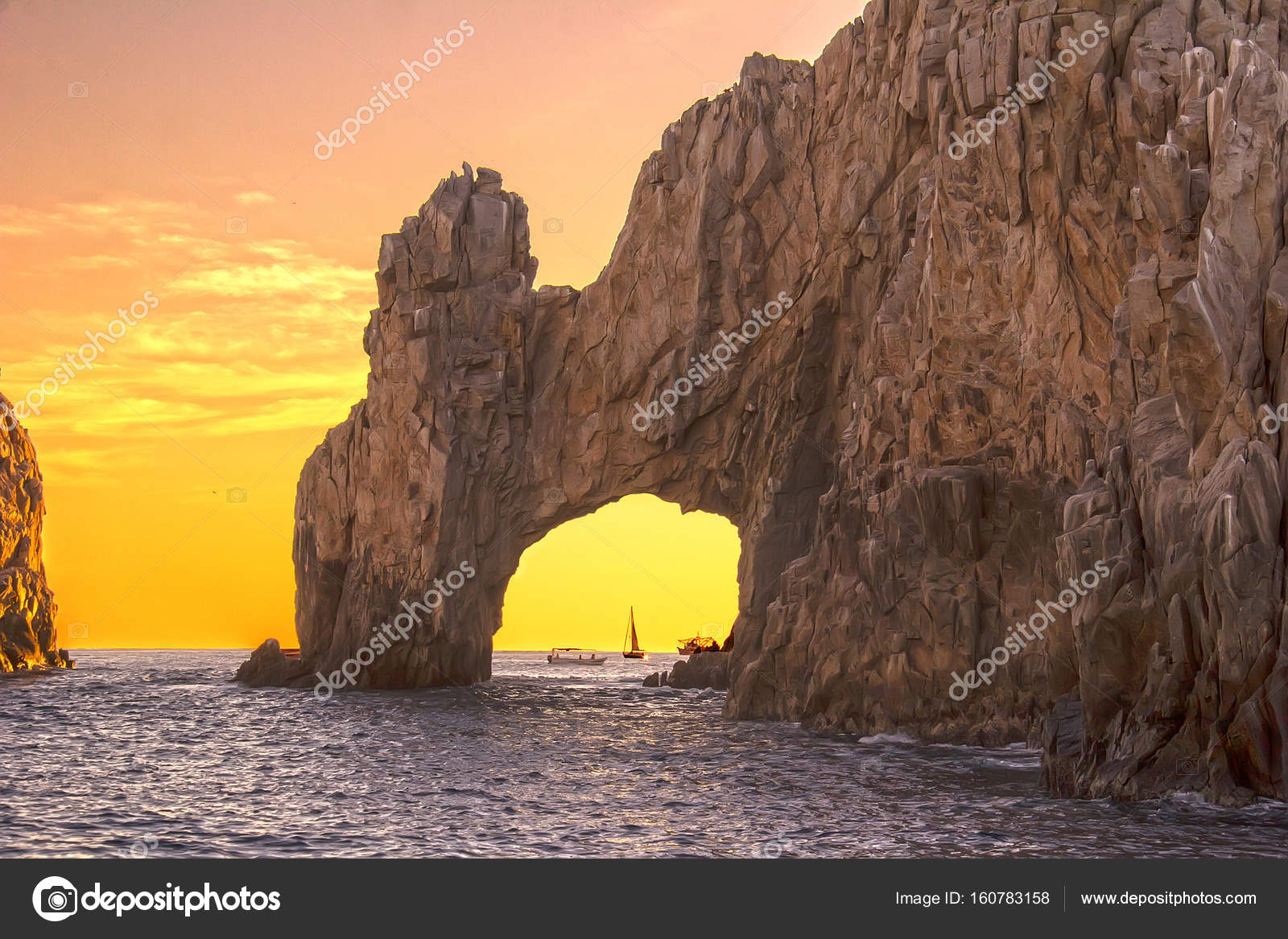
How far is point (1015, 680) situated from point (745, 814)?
1846 centimetres

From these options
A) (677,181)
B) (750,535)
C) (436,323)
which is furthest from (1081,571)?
(436,323)

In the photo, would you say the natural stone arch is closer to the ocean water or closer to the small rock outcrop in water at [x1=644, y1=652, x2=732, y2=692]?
the ocean water

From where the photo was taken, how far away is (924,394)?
47500 mm

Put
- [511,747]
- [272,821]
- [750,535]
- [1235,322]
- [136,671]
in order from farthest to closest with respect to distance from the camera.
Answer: [136,671], [750,535], [511,747], [1235,322], [272,821]

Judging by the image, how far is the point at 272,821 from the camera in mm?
26406

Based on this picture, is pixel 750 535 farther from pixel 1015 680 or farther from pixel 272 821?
pixel 272 821

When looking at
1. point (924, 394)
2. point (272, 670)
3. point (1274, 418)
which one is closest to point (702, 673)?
point (272, 670)

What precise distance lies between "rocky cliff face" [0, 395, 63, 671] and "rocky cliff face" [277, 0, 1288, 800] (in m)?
45.2

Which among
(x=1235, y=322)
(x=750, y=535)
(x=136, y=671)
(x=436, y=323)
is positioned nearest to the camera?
(x=1235, y=322)

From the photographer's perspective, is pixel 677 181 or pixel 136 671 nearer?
pixel 677 181

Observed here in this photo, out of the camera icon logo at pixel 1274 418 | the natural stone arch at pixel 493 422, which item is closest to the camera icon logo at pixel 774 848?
the camera icon logo at pixel 1274 418
